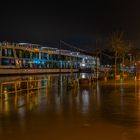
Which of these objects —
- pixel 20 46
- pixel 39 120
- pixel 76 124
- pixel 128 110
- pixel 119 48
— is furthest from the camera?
pixel 20 46

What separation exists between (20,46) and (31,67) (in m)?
8.59

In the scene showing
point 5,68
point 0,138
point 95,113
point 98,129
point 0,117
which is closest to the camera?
point 0,138

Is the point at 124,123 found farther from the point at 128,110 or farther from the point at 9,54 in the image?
the point at 9,54

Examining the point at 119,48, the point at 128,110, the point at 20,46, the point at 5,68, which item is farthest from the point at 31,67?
the point at 128,110

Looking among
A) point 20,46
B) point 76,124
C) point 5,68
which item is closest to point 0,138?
point 76,124

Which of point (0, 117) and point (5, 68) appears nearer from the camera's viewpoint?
point (0, 117)

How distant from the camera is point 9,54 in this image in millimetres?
102188

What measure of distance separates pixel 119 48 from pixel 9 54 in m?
54.3

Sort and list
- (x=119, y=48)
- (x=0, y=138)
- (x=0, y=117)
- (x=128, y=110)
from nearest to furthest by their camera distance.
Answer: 1. (x=0, y=138)
2. (x=0, y=117)
3. (x=128, y=110)
4. (x=119, y=48)

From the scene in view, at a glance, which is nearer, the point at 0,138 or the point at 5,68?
the point at 0,138

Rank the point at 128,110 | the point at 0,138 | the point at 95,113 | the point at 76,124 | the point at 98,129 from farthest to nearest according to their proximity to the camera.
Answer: the point at 128,110 → the point at 95,113 → the point at 76,124 → the point at 98,129 → the point at 0,138

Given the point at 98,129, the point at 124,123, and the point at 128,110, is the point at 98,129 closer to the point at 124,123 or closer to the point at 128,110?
the point at 124,123

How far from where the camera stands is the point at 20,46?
112 meters

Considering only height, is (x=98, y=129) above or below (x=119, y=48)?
below
